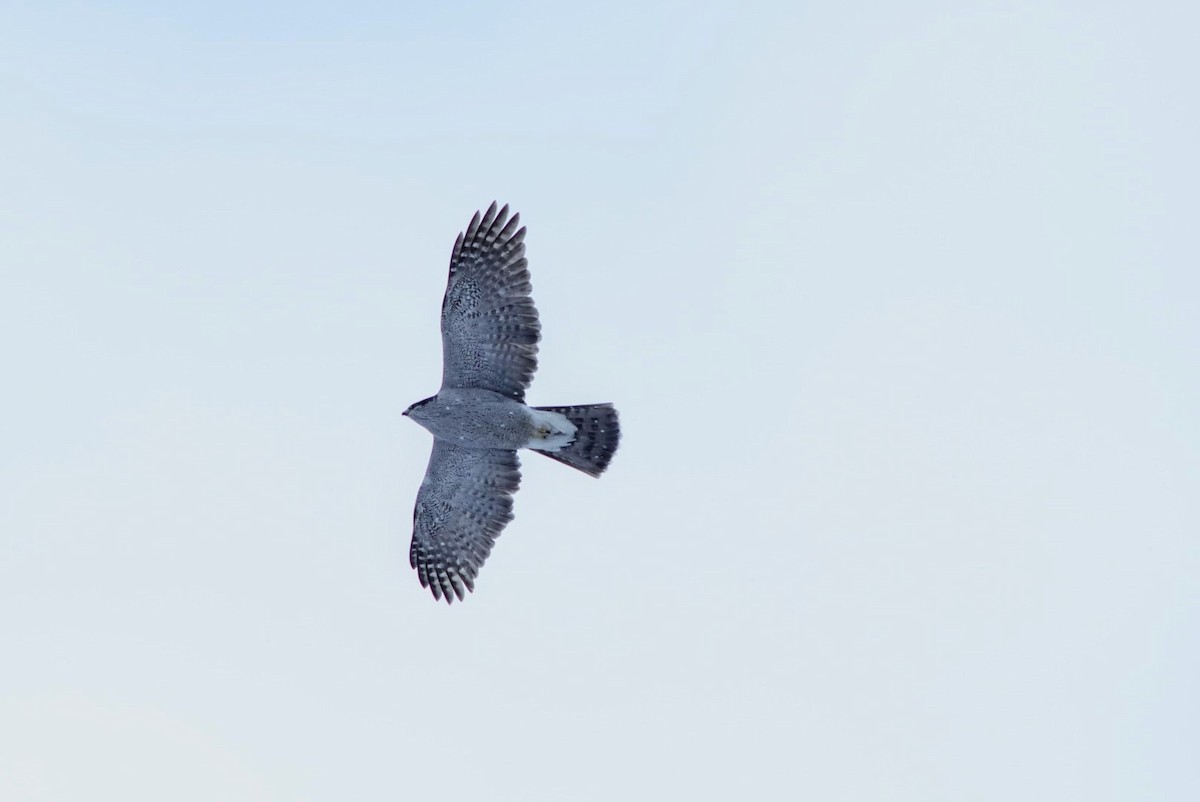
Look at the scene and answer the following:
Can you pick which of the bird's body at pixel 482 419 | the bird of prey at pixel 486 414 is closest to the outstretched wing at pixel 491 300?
the bird of prey at pixel 486 414

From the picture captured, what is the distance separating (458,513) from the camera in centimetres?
2078

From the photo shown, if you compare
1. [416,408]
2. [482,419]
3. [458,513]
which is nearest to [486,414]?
[482,419]

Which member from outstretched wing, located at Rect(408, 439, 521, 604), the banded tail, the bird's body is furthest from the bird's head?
the banded tail

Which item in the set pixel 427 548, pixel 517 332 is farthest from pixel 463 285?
pixel 427 548

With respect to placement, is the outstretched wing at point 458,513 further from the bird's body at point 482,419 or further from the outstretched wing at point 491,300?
the outstretched wing at point 491,300

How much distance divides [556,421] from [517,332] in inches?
59.4

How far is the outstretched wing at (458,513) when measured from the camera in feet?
66.7

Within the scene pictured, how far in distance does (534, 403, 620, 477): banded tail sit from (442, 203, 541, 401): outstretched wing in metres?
1.41

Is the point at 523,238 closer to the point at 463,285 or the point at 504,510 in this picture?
the point at 463,285

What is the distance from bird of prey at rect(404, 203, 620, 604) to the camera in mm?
19078

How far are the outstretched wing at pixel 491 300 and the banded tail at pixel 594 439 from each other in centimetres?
141

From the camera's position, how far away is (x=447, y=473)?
20453mm

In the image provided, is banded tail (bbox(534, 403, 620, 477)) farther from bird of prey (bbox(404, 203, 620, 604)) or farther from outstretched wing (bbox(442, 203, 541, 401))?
outstretched wing (bbox(442, 203, 541, 401))

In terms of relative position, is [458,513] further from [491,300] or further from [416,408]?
[491,300]
